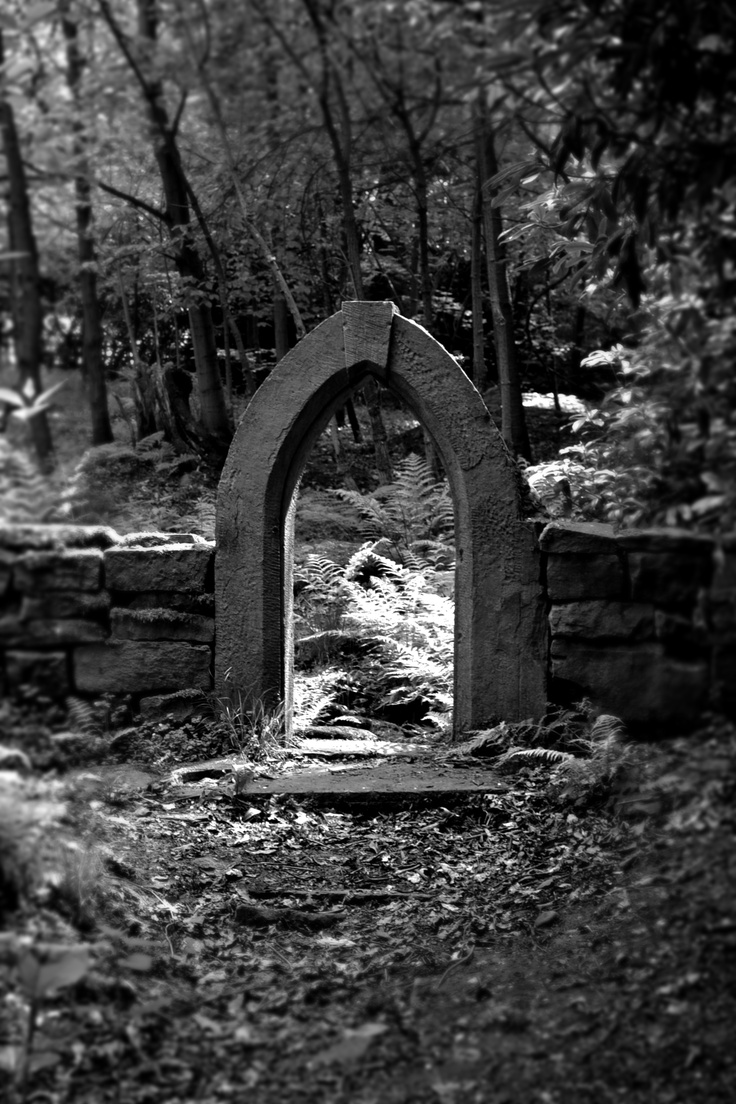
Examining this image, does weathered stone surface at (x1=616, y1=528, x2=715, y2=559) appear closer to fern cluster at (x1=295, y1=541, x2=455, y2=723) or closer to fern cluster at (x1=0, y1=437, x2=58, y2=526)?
fern cluster at (x1=0, y1=437, x2=58, y2=526)

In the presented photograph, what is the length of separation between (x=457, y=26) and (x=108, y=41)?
2.82 ft

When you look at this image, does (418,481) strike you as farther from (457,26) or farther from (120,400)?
(457,26)

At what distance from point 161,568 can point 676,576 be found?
3.22m

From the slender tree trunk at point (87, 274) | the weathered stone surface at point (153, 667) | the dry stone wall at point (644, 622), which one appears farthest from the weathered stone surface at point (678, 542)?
the weathered stone surface at point (153, 667)

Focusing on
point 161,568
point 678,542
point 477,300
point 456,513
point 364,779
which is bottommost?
point 364,779

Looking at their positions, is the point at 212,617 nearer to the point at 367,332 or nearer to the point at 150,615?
the point at 150,615

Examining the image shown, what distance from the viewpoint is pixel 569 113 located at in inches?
103

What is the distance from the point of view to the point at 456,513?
535 centimetres

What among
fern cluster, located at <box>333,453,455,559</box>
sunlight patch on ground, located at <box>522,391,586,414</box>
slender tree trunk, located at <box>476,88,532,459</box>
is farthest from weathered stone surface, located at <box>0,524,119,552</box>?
fern cluster, located at <box>333,453,455,559</box>

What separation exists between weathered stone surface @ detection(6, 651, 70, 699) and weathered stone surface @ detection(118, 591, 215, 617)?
2.51m

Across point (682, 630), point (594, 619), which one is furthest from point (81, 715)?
point (594, 619)

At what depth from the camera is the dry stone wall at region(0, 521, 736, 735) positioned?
2430 millimetres

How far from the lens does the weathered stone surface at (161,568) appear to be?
498 centimetres

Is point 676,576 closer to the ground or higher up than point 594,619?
higher up
